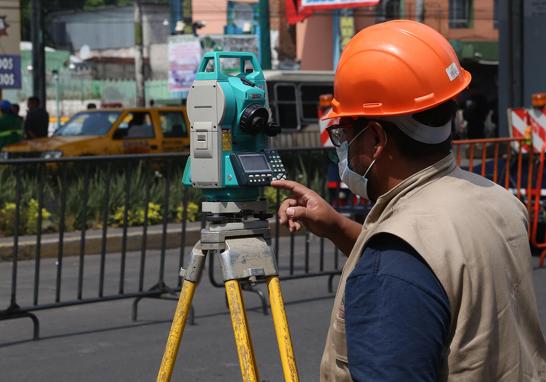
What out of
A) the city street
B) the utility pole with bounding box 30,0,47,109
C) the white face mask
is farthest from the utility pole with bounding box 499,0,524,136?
the utility pole with bounding box 30,0,47,109

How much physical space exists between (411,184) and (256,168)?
2484 mm

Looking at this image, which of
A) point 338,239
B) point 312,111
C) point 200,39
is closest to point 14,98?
point 200,39

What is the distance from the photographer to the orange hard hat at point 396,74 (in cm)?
231

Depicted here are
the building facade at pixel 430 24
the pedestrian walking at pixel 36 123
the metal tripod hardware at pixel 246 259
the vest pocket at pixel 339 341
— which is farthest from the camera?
the building facade at pixel 430 24

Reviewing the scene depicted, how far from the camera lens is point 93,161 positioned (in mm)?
8352

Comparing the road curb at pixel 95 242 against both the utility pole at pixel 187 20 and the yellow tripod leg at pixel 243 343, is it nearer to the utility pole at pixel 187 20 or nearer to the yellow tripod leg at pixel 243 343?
the yellow tripod leg at pixel 243 343

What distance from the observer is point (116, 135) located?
70.0ft

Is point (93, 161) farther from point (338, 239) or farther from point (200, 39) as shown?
point (200, 39)

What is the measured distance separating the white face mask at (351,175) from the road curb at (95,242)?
7916mm

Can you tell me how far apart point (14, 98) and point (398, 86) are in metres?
64.4

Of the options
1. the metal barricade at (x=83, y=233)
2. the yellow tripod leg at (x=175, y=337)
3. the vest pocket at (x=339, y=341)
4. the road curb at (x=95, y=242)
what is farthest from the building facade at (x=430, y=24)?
the vest pocket at (x=339, y=341)

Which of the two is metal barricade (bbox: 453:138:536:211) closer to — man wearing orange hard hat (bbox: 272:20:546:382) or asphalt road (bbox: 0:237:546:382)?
asphalt road (bbox: 0:237:546:382)

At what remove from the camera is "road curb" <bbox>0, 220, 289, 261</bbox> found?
11094 mm

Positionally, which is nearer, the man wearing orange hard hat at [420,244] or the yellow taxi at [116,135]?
the man wearing orange hard hat at [420,244]
